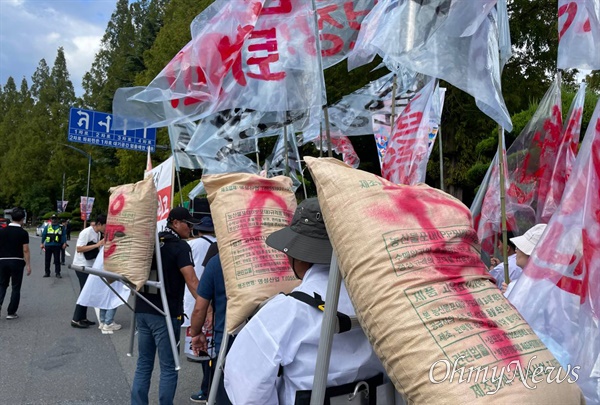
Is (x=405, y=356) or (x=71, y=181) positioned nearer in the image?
(x=405, y=356)

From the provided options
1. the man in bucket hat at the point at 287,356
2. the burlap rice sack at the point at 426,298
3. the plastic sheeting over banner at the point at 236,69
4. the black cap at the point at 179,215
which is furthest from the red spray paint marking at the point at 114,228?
the burlap rice sack at the point at 426,298

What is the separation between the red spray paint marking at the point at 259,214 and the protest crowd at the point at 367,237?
11mm

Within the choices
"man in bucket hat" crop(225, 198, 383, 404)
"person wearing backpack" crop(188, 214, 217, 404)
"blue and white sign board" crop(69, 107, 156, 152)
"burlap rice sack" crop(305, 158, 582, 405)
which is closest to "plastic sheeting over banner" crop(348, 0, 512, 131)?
"burlap rice sack" crop(305, 158, 582, 405)

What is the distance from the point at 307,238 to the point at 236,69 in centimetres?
216

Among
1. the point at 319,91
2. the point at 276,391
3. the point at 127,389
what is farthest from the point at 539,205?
the point at 127,389

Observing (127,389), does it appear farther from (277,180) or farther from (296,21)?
(296,21)

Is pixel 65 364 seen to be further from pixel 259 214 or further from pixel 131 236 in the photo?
pixel 259 214

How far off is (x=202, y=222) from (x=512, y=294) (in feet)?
11.1

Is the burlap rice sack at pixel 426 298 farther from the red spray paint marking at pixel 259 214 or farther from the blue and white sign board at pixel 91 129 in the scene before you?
the blue and white sign board at pixel 91 129

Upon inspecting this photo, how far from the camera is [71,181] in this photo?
159 feet

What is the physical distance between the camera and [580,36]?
2.88 meters

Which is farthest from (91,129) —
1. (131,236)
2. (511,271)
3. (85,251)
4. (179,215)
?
(511,271)

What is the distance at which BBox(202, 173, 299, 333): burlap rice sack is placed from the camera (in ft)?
8.87

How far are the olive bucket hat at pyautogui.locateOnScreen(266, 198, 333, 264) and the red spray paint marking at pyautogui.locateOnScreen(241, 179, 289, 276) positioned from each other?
17.7 inches
